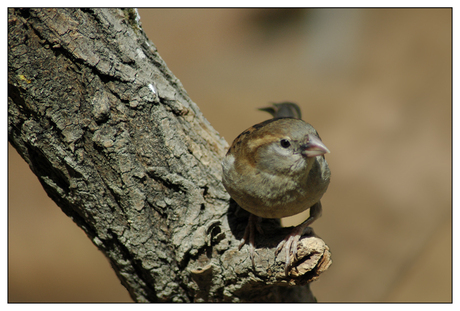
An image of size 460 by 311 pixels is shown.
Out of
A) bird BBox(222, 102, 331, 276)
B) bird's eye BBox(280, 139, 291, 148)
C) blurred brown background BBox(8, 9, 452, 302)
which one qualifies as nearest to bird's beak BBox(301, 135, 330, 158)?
bird BBox(222, 102, 331, 276)

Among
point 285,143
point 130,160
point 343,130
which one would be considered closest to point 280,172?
point 285,143

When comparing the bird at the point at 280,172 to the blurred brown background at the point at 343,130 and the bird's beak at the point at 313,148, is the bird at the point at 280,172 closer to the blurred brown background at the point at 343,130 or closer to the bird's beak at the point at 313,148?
the bird's beak at the point at 313,148

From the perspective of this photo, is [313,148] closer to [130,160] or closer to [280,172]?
[280,172]

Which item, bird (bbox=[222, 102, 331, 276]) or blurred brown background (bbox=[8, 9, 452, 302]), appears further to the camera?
blurred brown background (bbox=[8, 9, 452, 302])

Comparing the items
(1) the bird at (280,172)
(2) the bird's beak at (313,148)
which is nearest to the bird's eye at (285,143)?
(1) the bird at (280,172)

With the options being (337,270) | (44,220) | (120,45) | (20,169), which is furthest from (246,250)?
(20,169)

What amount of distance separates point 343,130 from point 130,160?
19.6 ft

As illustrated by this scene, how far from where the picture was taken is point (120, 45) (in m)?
2.38

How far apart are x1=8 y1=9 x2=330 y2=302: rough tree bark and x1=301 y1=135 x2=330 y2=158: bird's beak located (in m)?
0.56

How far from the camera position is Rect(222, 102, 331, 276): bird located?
223cm

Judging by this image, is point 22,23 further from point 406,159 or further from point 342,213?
point 406,159

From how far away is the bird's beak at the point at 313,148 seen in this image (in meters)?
2.12

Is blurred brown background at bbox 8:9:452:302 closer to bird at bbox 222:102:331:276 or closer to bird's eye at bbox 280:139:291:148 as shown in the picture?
bird at bbox 222:102:331:276

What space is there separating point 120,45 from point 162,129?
0.65 m
